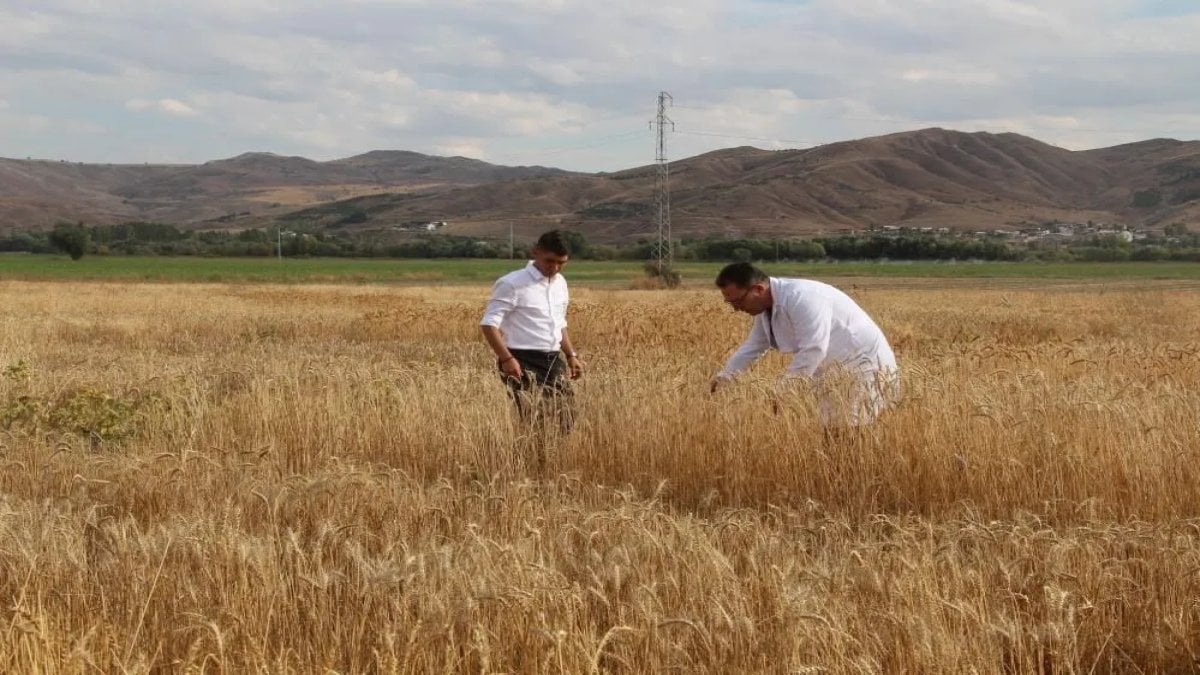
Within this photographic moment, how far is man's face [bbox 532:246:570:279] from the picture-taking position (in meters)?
9.09

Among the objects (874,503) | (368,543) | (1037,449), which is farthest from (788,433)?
(368,543)

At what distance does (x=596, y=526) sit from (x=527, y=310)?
11.3ft

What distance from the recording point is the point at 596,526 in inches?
235

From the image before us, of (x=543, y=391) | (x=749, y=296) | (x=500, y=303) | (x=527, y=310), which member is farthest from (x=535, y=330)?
(x=749, y=296)

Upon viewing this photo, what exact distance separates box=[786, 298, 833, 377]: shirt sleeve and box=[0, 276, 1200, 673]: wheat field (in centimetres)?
45

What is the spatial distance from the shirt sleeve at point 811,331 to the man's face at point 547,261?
83.4 inches

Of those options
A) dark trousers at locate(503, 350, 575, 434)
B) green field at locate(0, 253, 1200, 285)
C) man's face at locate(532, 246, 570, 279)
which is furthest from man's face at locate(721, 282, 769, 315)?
green field at locate(0, 253, 1200, 285)

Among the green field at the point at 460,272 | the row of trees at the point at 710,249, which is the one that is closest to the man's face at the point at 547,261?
the green field at the point at 460,272

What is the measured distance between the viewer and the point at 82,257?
98312 millimetres

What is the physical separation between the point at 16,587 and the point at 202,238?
139 metres

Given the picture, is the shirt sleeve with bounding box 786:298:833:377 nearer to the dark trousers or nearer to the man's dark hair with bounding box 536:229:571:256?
the dark trousers

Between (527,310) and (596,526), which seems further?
(527,310)

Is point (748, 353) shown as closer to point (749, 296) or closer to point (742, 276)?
point (749, 296)

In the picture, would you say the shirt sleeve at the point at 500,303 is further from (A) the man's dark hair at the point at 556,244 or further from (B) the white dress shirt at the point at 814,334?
(B) the white dress shirt at the point at 814,334
